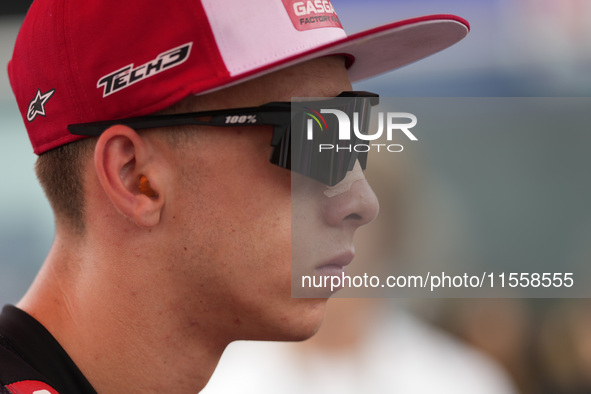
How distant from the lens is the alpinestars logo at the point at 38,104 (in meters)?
1.38

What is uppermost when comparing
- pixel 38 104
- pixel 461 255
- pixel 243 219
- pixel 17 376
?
pixel 38 104

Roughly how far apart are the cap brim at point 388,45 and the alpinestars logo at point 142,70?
0.37 feet

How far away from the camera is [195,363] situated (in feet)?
4.70

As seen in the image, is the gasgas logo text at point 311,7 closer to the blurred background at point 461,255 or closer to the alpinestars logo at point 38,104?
the alpinestars logo at point 38,104

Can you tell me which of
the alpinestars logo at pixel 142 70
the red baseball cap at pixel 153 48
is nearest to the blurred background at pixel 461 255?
the red baseball cap at pixel 153 48

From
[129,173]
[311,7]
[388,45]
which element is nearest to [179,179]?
[129,173]

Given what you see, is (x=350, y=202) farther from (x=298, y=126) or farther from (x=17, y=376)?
(x=17, y=376)

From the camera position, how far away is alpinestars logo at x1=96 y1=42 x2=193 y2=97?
1.24 m

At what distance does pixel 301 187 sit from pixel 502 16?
2351mm

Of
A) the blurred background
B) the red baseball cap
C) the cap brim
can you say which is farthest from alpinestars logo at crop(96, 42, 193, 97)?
the blurred background

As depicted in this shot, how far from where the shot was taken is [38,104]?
141 cm

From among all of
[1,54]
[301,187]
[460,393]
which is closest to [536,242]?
[460,393]

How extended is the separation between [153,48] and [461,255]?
1.83 meters

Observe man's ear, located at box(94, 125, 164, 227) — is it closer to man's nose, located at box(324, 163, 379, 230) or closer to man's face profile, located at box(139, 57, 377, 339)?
man's face profile, located at box(139, 57, 377, 339)
